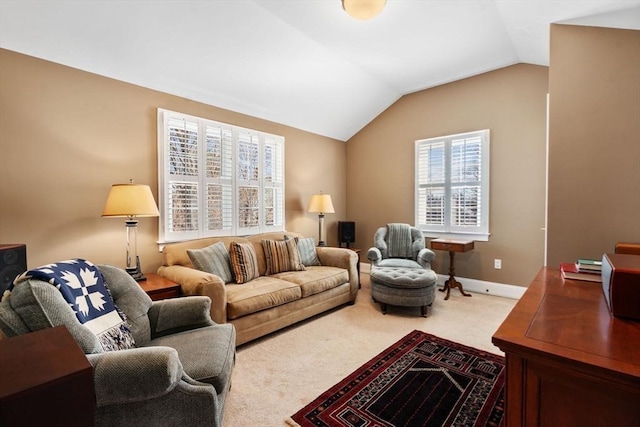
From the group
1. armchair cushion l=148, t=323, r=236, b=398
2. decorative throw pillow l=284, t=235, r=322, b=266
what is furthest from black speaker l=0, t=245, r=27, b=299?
decorative throw pillow l=284, t=235, r=322, b=266

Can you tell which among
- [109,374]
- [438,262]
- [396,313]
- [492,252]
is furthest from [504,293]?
[109,374]

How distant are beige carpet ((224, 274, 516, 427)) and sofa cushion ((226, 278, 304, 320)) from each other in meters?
0.34

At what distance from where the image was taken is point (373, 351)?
250cm

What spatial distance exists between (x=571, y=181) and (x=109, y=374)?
315 cm

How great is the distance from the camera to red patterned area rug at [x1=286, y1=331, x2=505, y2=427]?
1.70 metres

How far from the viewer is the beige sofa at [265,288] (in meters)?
2.41

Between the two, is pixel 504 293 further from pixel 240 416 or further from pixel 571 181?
pixel 240 416

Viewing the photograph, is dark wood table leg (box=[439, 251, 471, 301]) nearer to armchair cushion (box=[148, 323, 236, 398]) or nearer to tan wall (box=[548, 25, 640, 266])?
tan wall (box=[548, 25, 640, 266])

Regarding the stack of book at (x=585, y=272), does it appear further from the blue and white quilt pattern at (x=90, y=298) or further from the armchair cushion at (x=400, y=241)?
the blue and white quilt pattern at (x=90, y=298)

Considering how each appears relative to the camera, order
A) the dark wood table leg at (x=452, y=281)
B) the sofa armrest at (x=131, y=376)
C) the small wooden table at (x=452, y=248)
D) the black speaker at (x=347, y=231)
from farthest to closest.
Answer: the black speaker at (x=347, y=231)
the dark wood table leg at (x=452, y=281)
the small wooden table at (x=452, y=248)
the sofa armrest at (x=131, y=376)

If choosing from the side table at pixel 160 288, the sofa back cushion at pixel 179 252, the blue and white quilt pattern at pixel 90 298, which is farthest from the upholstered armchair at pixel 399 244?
the blue and white quilt pattern at pixel 90 298

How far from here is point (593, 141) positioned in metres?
2.21

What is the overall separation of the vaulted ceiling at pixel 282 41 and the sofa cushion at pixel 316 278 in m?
2.15

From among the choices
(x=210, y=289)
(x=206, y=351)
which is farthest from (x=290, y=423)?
(x=210, y=289)
